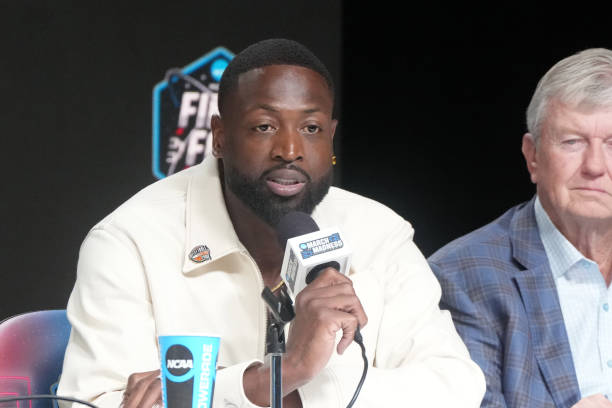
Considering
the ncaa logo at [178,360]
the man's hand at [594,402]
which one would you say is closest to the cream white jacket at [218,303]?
the man's hand at [594,402]

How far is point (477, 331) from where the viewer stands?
1.93 meters

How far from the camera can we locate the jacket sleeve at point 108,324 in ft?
5.00

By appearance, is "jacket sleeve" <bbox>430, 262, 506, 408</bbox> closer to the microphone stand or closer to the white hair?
the white hair

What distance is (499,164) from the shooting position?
466 centimetres

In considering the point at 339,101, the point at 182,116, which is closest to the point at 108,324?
the point at 182,116

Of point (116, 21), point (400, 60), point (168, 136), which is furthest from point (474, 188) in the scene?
point (116, 21)

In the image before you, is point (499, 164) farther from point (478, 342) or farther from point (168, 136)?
point (478, 342)

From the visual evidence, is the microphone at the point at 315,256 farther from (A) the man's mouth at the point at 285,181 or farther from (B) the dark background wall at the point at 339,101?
(B) the dark background wall at the point at 339,101

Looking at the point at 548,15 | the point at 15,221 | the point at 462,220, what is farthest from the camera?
the point at 462,220

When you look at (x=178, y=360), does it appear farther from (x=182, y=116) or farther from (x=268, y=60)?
(x=182, y=116)

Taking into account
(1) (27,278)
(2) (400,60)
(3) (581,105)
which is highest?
(2) (400,60)

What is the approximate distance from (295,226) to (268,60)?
1.46 ft

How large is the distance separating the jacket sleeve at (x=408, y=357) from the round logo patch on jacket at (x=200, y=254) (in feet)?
1.03

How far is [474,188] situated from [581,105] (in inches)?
109
